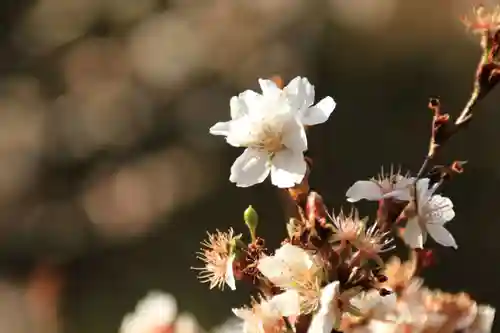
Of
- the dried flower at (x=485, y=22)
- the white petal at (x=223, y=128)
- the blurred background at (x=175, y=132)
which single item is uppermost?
the dried flower at (x=485, y=22)

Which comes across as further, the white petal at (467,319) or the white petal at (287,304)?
the white petal at (467,319)

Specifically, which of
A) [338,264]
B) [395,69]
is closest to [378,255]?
[338,264]

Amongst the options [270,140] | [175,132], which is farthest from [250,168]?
[175,132]

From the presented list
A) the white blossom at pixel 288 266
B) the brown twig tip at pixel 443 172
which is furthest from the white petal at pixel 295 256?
the brown twig tip at pixel 443 172

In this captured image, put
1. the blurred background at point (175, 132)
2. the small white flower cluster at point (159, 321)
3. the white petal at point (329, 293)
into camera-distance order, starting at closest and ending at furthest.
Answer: the white petal at point (329, 293), the small white flower cluster at point (159, 321), the blurred background at point (175, 132)

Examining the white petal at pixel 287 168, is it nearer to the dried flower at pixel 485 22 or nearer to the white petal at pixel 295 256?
the white petal at pixel 295 256

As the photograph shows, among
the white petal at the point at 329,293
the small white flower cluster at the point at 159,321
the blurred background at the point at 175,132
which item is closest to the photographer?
the white petal at the point at 329,293

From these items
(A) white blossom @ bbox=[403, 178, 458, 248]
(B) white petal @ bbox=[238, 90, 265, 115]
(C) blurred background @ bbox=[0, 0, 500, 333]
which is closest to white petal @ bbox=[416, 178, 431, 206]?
(A) white blossom @ bbox=[403, 178, 458, 248]

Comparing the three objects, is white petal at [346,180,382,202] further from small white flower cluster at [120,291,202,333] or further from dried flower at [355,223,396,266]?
small white flower cluster at [120,291,202,333]
